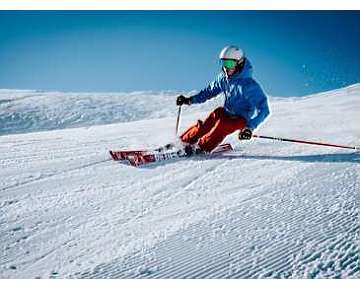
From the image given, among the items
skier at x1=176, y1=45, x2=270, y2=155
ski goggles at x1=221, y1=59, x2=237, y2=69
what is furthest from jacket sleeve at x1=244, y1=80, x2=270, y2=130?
ski goggles at x1=221, y1=59, x2=237, y2=69

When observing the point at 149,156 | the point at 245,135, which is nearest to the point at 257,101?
the point at 245,135

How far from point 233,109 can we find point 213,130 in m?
0.46

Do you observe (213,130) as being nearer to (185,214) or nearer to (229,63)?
(229,63)

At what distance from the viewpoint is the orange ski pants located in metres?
5.60

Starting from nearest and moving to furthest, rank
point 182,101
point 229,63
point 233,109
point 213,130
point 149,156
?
point 149,156 < point 213,130 < point 229,63 < point 233,109 < point 182,101

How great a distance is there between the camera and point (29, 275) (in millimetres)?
3074

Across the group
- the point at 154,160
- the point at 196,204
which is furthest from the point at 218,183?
the point at 154,160

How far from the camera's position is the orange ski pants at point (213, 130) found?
5.60 metres

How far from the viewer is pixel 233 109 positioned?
233 inches

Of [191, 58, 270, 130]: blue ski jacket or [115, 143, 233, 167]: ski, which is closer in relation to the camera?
[115, 143, 233, 167]: ski

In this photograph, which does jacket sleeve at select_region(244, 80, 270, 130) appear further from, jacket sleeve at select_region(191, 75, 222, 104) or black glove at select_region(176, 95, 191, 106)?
black glove at select_region(176, 95, 191, 106)

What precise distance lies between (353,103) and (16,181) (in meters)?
7.32

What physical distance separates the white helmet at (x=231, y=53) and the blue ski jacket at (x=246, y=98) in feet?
0.52

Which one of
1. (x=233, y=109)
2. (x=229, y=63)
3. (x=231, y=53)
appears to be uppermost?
(x=231, y=53)
